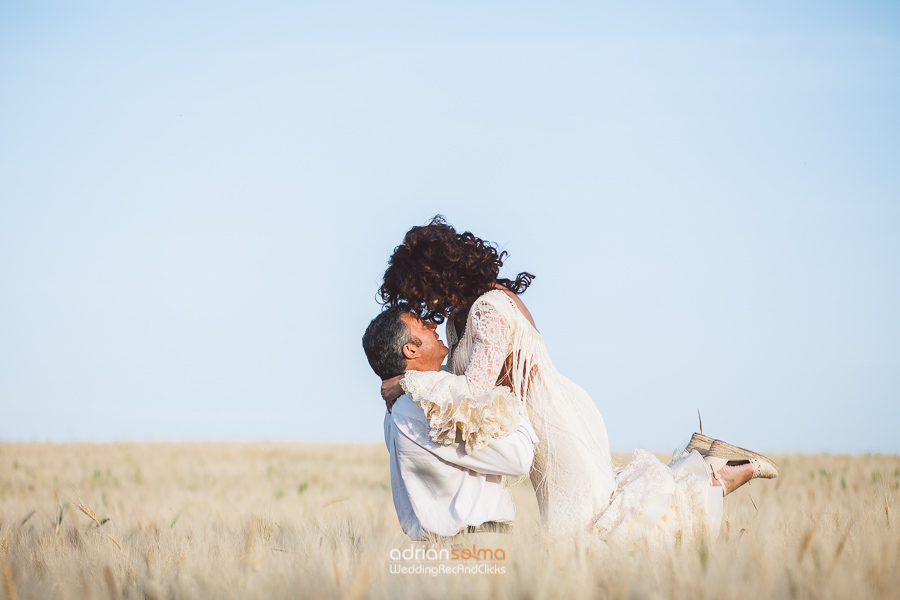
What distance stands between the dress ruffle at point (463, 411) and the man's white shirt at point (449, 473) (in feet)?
0.31

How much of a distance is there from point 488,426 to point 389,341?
73 centimetres

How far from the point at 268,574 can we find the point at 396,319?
4.71ft

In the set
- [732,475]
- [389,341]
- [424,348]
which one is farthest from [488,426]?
[732,475]

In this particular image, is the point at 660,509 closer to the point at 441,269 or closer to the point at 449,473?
the point at 449,473

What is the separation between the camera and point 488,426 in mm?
3582

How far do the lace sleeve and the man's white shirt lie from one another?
296 mm

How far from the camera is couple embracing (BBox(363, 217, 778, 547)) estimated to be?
3.71 meters

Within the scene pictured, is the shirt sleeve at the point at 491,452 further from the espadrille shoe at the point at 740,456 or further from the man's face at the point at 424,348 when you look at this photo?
the espadrille shoe at the point at 740,456

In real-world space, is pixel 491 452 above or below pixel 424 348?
below

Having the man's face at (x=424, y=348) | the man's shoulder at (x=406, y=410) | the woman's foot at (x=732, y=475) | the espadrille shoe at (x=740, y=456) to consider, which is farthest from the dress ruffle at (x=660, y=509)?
the man's face at (x=424, y=348)

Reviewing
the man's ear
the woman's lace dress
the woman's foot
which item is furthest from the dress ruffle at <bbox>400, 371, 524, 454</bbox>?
the woman's foot

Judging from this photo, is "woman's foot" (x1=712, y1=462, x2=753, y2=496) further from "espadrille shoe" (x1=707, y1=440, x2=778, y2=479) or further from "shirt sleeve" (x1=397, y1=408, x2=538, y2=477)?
"shirt sleeve" (x1=397, y1=408, x2=538, y2=477)

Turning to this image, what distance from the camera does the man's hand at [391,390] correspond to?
394 centimetres

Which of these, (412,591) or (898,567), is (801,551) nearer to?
(898,567)
